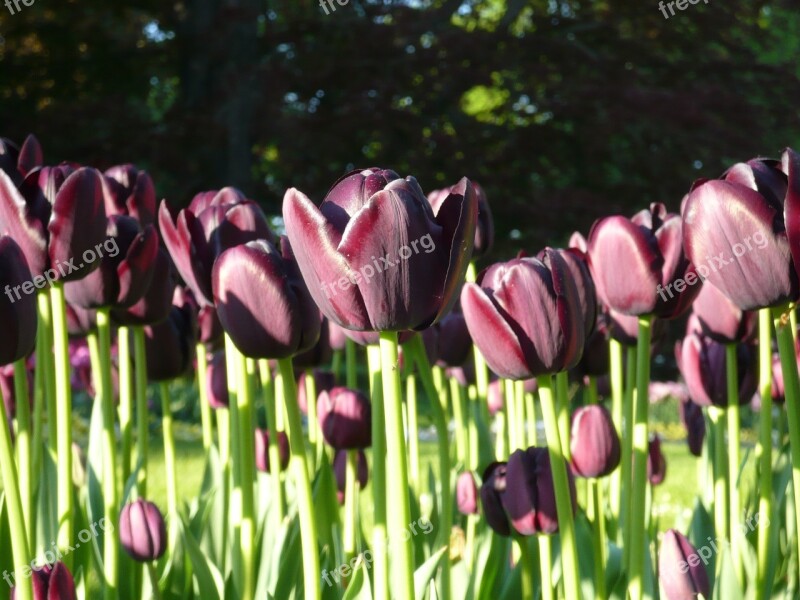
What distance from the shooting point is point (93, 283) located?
142 centimetres

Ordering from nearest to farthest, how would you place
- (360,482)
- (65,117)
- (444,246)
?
(444,246)
(360,482)
(65,117)

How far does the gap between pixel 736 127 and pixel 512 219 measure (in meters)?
2.34

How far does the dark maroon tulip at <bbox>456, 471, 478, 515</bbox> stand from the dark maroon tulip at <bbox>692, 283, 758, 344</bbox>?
0.54 m

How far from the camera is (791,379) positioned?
112 cm

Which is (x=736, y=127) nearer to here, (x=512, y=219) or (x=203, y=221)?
(x=512, y=219)

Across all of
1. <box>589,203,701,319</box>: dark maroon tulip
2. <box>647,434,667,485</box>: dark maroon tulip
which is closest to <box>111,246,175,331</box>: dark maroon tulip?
<box>589,203,701,319</box>: dark maroon tulip

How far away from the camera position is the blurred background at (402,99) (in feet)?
28.5

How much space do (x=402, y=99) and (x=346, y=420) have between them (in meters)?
7.95

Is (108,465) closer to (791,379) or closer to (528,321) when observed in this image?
(528,321)

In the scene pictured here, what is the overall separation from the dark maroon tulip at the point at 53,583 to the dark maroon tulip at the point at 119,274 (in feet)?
1.64

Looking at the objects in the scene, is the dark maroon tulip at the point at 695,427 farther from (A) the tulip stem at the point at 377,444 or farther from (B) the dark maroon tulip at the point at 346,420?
(A) the tulip stem at the point at 377,444

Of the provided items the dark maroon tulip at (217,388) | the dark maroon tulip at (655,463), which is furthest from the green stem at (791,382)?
the dark maroon tulip at (217,388)

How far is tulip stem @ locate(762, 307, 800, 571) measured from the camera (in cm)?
109

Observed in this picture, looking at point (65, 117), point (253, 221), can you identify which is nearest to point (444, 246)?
point (253, 221)
